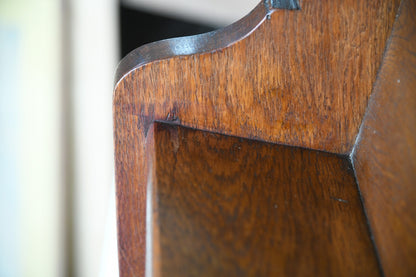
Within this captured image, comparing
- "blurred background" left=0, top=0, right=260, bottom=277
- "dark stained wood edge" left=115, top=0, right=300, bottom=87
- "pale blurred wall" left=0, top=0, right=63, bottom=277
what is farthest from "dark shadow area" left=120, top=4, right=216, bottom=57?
"dark stained wood edge" left=115, top=0, right=300, bottom=87

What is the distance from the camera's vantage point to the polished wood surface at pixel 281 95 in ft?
1.33

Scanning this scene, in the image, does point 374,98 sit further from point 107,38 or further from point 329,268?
point 107,38

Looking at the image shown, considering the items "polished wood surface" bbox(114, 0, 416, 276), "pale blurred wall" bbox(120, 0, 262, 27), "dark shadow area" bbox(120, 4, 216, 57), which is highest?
"pale blurred wall" bbox(120, 0, 262, 27)

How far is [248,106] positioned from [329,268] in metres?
0.17

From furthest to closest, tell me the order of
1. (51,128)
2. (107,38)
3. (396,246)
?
(107,38)
(51,128)
(396,246)

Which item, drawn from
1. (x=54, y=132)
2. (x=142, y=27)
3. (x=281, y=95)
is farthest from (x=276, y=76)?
(x=142, y=27)

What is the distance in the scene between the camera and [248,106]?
1.49ft

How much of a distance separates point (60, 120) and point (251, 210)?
1633mm

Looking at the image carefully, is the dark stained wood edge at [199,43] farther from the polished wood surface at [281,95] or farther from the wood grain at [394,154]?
the wood grain at [394,154]

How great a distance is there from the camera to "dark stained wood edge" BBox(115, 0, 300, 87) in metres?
0.43

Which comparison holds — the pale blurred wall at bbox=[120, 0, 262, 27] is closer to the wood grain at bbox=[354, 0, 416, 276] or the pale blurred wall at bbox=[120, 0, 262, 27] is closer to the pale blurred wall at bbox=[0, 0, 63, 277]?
the pale blurred wall at bbox=[0, 0, 63, 277]

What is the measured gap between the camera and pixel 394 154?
375 millimetres

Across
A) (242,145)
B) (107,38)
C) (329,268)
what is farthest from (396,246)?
(107,38)

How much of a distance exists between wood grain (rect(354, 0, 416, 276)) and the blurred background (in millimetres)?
1337
